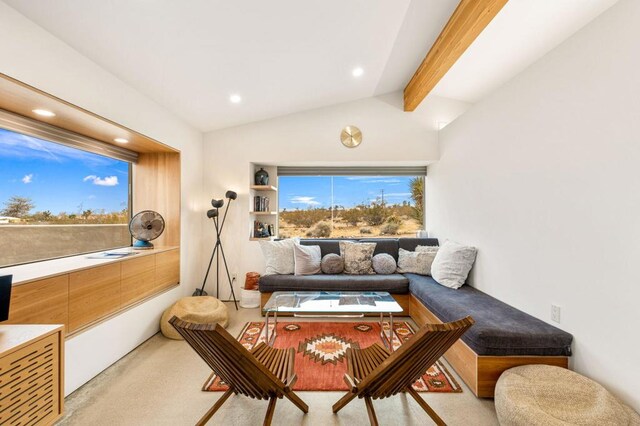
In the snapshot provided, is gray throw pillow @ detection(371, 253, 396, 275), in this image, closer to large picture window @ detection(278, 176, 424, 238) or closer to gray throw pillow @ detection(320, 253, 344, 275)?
gray throw pillow @ detection(320, 253, 344, 275)

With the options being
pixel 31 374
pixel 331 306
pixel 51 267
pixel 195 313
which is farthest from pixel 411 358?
pixel 51 267

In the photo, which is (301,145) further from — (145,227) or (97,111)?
(97,111)

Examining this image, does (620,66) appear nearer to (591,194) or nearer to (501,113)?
(591,194)

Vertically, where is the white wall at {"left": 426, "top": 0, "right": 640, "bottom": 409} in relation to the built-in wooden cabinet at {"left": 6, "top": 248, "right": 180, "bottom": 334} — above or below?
above

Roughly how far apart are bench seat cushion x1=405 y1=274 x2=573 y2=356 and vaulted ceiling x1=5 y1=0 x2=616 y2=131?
2.16m

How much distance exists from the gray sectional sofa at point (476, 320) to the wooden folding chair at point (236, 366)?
4.17 ft

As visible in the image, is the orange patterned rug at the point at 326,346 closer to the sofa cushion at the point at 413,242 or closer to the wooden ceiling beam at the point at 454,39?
the sofa cushion at the point at 413,242

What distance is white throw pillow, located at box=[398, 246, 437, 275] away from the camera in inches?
152

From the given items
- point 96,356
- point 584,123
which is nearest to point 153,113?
point 96,356

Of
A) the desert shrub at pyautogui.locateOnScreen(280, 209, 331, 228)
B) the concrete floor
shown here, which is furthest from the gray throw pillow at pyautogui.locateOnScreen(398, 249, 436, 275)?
the concrete floor

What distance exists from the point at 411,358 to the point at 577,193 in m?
1.67

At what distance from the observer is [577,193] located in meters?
2.00

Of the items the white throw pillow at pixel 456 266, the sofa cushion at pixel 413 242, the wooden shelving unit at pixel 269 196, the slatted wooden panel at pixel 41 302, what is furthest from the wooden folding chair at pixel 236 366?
the sofa cushion at pixel 413 242

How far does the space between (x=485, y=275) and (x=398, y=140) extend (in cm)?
228
